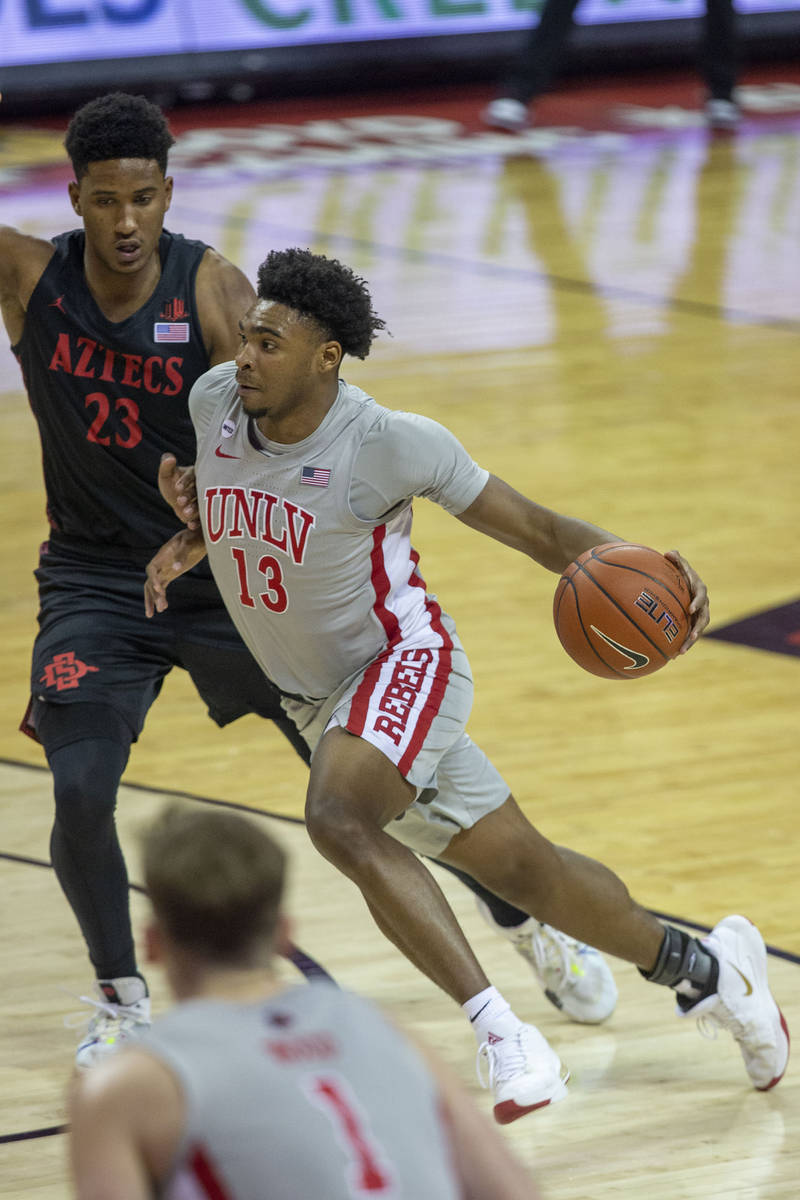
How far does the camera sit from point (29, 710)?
13.9ft

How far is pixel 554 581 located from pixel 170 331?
3.06 meters

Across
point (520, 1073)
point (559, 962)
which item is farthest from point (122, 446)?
point (520, 1073)

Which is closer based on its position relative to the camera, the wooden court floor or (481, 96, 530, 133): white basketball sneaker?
the wooden court floor

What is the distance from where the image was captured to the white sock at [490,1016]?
3.66 metres

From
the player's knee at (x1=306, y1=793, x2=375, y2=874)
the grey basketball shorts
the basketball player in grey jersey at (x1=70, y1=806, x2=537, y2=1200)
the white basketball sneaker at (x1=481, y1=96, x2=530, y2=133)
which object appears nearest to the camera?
the basketball player in grey jersey at (x1=70, y1=806, x2=537, y2=1200)

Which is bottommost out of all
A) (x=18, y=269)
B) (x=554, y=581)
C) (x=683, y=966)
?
(x=554, y=581)

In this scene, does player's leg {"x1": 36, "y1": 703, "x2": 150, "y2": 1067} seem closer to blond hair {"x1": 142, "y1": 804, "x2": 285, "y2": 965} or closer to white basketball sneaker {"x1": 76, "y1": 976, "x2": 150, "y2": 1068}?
white basketball sneaker {"x1": 76, "y1": 976, "x2": 150, "y2": 1068}

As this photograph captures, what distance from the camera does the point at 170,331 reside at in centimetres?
427

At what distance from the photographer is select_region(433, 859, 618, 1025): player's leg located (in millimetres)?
4250

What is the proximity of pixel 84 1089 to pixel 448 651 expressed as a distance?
7.10 feet

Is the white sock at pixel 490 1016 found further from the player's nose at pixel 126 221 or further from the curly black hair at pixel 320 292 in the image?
the player's nose at pixel 126 221

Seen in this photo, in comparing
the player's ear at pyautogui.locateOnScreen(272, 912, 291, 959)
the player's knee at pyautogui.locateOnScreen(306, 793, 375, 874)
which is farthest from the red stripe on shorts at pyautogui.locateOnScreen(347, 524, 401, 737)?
the player's ear at pyautogui.locateOnScreen(272, 912, 291, 959)

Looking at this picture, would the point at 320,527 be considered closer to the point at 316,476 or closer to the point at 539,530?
the point at 316,476

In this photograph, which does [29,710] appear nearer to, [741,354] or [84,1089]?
[84,1089]
